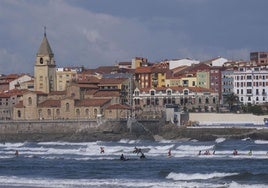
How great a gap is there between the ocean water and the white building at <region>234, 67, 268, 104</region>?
35.6m

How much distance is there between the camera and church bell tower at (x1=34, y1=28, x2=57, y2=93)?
332 ft

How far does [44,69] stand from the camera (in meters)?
101

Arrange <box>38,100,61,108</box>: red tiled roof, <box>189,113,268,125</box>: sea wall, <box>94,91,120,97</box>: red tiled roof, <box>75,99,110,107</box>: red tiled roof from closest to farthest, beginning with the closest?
<box>189,113,268,125</box>: sea wall < <box>75,99,110,107</box>: red tiled roof < <box>38,100,61,108</box>: red tiled roof < <box>94,91,120,97</box>: red tiled roof

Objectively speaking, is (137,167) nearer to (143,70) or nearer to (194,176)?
(194,176)

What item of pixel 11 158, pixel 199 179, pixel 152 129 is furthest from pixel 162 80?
pixel 199 179

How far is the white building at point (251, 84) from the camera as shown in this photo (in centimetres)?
10625

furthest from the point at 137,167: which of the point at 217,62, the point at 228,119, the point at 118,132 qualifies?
the point at 217,62

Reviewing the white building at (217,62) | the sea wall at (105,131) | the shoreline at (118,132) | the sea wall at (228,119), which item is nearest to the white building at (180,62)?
the white building at (217,62)

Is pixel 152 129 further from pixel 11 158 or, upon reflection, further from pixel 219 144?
pixel 11 158

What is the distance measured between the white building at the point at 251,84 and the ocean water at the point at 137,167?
35.6 metres

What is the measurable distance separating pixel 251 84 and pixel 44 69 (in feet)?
86.0

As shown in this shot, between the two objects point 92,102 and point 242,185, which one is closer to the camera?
point 242,185

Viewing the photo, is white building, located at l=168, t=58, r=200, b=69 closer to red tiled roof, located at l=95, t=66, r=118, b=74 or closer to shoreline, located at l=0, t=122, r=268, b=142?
red tiled roof, located at l=95, t=66, r=118, b=74

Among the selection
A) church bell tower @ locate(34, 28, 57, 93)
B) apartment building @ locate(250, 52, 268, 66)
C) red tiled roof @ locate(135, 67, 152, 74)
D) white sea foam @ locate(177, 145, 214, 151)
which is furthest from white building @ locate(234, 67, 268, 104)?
white sea foam @ locate(177, 145, 214, 151)
